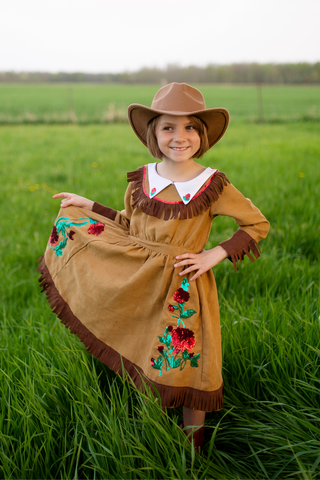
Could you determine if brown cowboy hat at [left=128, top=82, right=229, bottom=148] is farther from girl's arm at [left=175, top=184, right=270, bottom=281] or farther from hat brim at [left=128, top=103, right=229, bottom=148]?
girl's arm at [left=175, top=184, right=270, bottom=281]

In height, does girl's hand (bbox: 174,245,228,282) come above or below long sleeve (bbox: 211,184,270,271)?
below

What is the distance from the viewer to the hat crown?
1.44m

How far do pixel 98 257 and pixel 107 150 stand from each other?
651 centimetres

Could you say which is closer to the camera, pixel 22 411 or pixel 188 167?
pixel 22 411

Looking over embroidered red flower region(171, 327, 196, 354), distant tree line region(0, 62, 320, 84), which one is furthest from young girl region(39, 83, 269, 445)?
distant tree line region(0, 62, 320, 84)

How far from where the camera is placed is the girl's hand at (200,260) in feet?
4.72

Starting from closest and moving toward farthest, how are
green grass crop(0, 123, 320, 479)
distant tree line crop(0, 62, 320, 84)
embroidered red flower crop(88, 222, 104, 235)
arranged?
green grass crop(0, 123, 320, 479)
embroidered red flower crop(88, 222, 104, 235)
distant tree line crop(0, 62, 320, 84)

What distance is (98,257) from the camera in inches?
63.4

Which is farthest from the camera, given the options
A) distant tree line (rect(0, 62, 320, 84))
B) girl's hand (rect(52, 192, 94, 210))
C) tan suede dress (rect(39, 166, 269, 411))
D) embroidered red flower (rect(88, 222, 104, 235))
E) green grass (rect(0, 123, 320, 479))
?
distant tree line (rect(0, 62, 320, 84))

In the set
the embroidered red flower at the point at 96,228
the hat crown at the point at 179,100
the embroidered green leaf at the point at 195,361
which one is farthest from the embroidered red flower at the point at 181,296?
the hat crown at the point at 179,100

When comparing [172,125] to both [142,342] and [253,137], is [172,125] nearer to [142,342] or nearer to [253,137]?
[142,342]

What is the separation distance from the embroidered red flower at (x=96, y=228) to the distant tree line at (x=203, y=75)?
3220cm

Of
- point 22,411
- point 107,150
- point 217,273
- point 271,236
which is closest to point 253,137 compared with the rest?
point 107,150

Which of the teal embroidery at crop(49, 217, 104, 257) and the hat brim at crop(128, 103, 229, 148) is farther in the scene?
the teal embroidery at crop(49, 217, 104, 257)
